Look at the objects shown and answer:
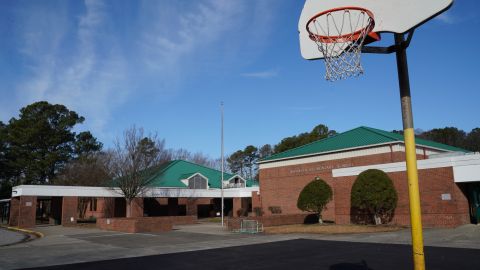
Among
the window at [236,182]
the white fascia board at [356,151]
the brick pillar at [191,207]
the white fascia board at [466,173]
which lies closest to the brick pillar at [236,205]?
the window at [236,182]

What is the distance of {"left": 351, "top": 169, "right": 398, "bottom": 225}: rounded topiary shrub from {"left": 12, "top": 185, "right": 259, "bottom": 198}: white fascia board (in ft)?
82.7

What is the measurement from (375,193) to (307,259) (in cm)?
1299

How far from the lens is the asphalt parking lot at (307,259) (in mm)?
12070

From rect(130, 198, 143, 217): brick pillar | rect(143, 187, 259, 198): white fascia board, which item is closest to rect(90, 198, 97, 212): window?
rect(143, 187, 259, 198): white fascia board

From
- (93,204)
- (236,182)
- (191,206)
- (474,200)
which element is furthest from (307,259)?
(93,204)

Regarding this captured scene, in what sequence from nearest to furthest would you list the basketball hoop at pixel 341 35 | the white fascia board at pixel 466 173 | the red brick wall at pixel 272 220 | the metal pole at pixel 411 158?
the metal pole at pixel 411 158, the basketball hoop at pixel 341 35, the white fascia board at pixel 466 173, the red brick wall at pixel 272 220

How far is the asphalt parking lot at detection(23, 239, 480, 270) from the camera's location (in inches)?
475

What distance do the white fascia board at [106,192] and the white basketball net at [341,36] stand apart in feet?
117

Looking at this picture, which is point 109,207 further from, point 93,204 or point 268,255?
point 268,255

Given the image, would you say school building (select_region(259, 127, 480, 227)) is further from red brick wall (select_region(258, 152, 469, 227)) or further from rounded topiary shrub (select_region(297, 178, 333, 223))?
rounded topiary shrub (select_region(297, 178, 333, 223))

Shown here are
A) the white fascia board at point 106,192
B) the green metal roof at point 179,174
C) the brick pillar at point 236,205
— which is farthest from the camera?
the brick pillar at point 236,205

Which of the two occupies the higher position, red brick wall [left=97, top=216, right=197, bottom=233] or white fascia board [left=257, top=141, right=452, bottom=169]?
white fascia board [left=257, top=141, right=452, bottom=169]

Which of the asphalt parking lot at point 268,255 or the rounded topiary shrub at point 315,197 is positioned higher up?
the rounded topiary shrub at point 315,197

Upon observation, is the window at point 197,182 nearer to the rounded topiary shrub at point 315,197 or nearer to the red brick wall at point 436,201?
the rounded topiary shrub at point 315,197
